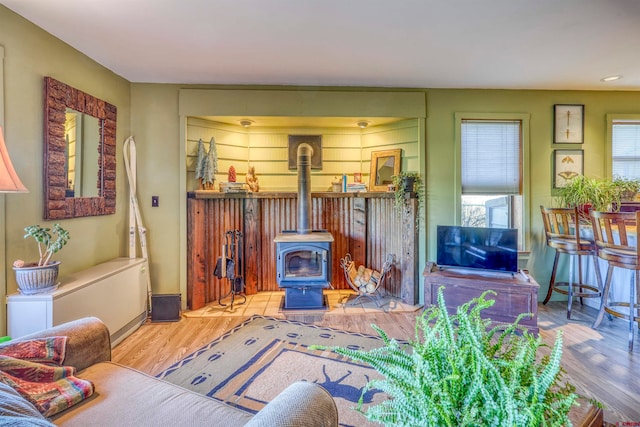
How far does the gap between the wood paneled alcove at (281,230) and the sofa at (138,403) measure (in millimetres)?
1952

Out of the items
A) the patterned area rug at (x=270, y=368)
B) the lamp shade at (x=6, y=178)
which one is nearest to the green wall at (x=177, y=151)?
the lamp shade at (x=6, y=178)

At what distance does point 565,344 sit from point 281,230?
3.04 meters

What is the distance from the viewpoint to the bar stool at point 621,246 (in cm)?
247

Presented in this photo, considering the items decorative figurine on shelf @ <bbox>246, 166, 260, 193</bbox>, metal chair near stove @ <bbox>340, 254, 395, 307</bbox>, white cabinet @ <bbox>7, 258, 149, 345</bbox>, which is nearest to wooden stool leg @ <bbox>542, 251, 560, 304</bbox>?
metal chair near stove @ <bbox>340, 254, 395, 307</bbox>

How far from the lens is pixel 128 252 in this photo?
3334 mm

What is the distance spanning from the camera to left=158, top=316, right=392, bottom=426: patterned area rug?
191 cm

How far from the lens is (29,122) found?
222 cm

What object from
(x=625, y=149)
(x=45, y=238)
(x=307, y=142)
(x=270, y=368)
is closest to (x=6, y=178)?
(x=45, y=238)

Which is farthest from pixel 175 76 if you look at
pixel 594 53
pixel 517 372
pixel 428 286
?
pixel 594 53

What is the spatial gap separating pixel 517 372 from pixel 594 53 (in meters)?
3.32

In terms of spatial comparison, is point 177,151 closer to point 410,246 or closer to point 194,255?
point 194,255

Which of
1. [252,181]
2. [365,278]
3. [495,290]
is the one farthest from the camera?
[252,181]

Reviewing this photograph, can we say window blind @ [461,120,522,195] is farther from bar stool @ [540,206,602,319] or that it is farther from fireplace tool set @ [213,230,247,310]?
fireplace tool set @ [213,230,247,310]

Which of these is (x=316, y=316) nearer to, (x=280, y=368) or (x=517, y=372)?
(x=280, y=368)
